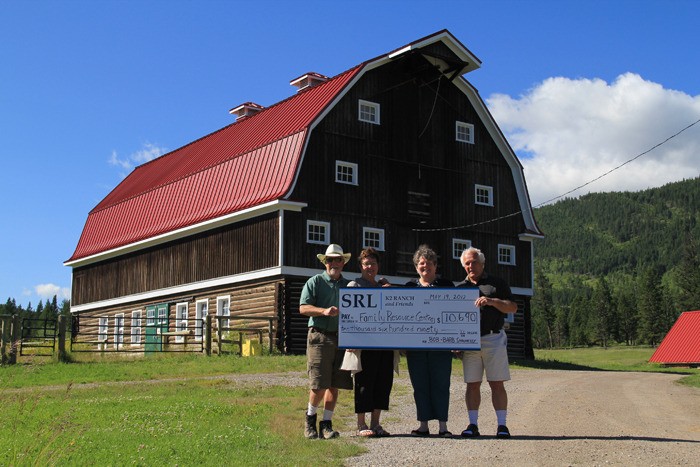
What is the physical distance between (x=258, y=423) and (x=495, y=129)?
2413 cm

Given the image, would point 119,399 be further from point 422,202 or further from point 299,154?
point 422,202

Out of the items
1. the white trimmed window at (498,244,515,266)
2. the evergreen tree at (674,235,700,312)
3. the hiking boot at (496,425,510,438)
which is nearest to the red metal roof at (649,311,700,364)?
the white trimmed window at (498,244,515,266)

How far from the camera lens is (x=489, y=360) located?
998 cm

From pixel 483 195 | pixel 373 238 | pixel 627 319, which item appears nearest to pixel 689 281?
pixel 627 319

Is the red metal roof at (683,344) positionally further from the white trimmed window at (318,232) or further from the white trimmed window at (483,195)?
the white trimmed window at (318,232)

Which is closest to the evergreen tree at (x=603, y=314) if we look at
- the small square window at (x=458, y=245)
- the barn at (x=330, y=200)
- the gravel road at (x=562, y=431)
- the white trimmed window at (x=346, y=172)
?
the barn at (x=330, y=200)

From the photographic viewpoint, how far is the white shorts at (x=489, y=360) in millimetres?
9898

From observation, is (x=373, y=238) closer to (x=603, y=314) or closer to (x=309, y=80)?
(x=309, y=80)

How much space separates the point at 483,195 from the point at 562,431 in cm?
2315

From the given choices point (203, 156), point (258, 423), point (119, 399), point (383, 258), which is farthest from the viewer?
point (203, 156)

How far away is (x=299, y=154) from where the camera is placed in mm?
28047

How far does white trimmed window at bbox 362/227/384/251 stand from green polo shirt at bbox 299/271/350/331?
758 inches

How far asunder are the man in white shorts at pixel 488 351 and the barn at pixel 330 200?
17325 mm

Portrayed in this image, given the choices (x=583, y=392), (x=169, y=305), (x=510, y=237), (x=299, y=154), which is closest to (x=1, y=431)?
(x=583, y=392)
